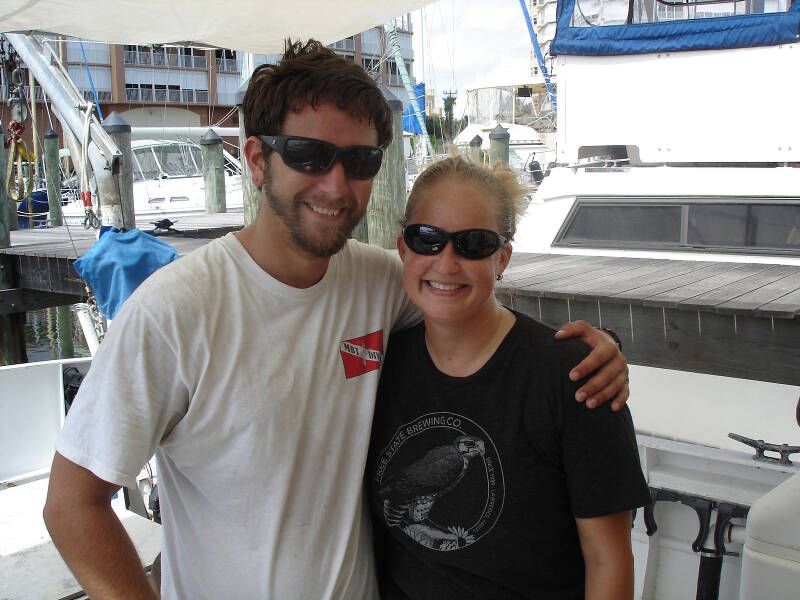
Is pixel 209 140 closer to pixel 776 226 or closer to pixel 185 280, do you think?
pixel 776 226

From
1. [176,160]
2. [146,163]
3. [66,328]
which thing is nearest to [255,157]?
[66,328]

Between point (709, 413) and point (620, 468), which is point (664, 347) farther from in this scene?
point (620, 468)

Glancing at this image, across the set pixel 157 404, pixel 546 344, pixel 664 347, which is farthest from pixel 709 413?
pixel 157 404

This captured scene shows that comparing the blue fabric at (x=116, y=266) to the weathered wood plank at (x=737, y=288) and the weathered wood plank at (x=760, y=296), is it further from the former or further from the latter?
the weathered wood plank at (x=760, y=296)

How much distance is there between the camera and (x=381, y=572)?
1.88 m

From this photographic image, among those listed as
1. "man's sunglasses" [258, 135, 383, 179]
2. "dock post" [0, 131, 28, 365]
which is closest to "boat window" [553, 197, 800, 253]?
"man's sunglasses" [258, 135, 383, 179]

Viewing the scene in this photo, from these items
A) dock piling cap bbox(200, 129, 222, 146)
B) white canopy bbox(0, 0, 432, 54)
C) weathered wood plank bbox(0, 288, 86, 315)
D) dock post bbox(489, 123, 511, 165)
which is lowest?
weathered wood plank bbox(0, 288, 86, 315)

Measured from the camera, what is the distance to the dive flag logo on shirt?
178 centimetres

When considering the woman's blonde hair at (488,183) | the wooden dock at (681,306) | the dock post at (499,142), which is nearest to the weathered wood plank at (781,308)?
the wooden dock at (681,306)

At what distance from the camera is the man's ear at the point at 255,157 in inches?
70.4

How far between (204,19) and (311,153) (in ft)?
9.73

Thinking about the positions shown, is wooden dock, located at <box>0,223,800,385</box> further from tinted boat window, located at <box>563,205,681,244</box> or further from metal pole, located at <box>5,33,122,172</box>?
metal pole, located at <box>5,33,122,172</box>

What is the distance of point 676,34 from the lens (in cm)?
670

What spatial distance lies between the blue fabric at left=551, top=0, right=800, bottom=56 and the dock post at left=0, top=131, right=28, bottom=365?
6665mm
